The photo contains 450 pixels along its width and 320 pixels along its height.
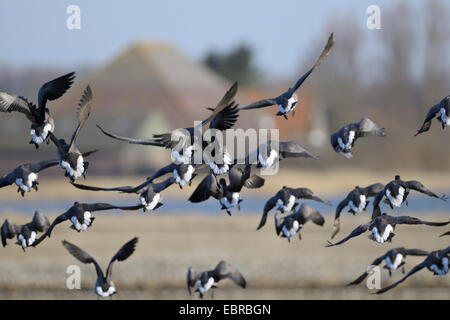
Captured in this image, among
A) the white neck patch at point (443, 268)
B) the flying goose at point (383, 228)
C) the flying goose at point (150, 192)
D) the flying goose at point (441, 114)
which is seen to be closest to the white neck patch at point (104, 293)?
the flying goose at point (150, 192)

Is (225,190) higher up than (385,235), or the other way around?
(225,190)

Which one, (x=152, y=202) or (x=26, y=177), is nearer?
(x=152, y=202)

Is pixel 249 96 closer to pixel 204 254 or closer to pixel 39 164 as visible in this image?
pixel 204 254

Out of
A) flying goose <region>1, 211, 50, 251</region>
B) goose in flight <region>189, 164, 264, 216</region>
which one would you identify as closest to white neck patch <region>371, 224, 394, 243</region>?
goose in flight <region>189, 164, 264, 216</region>

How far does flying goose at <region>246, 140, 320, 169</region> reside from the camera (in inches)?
423

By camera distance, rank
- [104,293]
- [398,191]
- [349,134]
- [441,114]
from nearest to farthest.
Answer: [398,191] < [441,114] < [349,134] < [104,293]

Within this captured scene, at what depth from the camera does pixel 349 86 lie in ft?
307

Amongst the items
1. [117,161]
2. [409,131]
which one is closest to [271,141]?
[117,161]

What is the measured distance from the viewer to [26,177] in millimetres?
11031

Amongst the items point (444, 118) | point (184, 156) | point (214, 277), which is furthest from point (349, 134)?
point (214, 277)

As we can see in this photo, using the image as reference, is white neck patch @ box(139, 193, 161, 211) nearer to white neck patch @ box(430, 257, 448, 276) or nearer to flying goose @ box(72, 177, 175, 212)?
flying goose @ box(72, 177, 175, 212)

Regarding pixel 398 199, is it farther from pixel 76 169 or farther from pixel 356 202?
pixel 76 169

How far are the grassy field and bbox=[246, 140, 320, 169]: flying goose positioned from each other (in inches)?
495

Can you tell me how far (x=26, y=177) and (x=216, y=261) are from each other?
58.8ft
